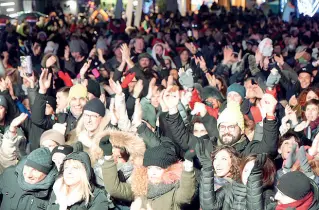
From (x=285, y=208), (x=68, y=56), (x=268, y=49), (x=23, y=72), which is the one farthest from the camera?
(x=68, y=56)

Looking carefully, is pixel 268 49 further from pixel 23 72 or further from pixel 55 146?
pixel 55 146

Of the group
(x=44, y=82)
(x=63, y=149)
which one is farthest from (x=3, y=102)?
(x=63, y=149)

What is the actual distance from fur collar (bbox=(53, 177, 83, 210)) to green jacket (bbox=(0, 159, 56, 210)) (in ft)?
0.86

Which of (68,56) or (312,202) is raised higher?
(312,202)

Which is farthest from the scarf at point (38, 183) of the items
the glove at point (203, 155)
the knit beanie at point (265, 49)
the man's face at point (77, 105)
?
the knit beanie at point (265, 49)

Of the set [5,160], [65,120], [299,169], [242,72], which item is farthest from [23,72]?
[299,169]

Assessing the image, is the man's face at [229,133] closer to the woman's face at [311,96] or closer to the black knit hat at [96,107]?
the black knit hat at [96,107]

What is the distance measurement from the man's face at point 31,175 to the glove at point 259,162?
5.70ft

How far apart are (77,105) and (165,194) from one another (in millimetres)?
2545

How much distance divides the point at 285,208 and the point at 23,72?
525 centimetres

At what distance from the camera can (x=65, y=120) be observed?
29.3ft

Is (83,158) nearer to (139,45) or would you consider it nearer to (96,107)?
(96,107)

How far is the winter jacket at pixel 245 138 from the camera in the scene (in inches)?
283

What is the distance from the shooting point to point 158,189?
655cm
